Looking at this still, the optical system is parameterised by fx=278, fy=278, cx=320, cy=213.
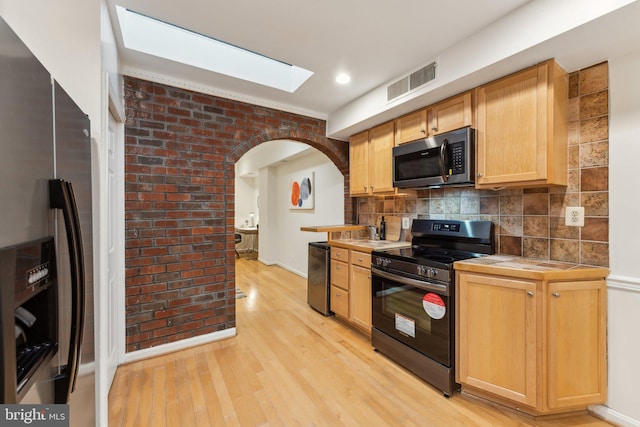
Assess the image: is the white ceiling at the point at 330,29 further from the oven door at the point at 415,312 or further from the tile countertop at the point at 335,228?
the oven door at the point at 415,312

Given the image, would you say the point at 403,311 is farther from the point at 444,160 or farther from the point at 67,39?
the point at 67,39

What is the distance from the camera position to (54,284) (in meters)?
0.69

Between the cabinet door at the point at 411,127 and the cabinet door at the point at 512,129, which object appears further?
the cabinet door at the point at 411,127

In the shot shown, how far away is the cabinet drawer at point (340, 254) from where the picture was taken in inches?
122

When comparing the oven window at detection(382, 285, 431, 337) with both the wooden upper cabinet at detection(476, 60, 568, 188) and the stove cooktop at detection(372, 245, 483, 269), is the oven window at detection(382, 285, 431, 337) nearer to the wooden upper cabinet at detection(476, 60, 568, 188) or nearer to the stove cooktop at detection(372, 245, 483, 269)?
the stove cooktop at detection(372, 245, 483, 269)

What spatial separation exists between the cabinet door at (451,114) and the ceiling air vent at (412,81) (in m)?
0.27

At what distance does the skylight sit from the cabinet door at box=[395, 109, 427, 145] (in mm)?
1050

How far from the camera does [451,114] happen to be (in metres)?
2.39

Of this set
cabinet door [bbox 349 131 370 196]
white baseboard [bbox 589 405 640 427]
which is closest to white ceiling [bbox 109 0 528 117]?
cabinet door [bbox 349 131 370 196]

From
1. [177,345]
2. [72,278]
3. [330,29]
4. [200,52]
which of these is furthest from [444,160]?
[177,345]

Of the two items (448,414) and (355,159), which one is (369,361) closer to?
(448,414)

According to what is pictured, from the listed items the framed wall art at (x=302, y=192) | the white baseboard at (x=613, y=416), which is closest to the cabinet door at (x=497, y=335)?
the white baseboard at (x=613, y=416)

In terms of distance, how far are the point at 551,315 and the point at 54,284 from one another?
7.71 feet

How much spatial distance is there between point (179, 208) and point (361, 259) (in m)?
1.86
